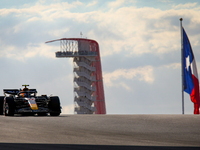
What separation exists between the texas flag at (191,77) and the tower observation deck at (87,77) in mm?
44492

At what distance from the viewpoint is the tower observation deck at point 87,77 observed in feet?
254

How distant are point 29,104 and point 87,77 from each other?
5358 cm

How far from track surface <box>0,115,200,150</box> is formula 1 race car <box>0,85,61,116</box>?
5.62 m

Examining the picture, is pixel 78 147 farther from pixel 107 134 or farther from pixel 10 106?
pixel 10 106

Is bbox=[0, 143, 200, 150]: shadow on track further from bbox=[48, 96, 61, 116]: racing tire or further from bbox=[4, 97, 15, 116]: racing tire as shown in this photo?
bbox=[48, 96, 61, 116]: racing tire

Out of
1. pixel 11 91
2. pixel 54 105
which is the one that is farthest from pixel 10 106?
pixel 11 91

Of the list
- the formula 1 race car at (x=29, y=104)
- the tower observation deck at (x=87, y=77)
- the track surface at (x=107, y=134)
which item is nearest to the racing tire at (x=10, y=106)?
the formula 1 race car at (x=29, y=104)

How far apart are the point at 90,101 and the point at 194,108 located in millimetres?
49062

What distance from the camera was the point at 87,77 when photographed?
77.8 meters

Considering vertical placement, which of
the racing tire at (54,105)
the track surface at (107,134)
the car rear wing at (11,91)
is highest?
the car rear wing at (11,91)

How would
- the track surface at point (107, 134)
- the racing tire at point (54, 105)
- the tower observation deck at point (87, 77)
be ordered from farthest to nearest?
the tower observation deck at point (87, 77)
the racing tire at point (54, 105)
the track surface at point (107, 134)

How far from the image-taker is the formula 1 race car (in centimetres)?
2381

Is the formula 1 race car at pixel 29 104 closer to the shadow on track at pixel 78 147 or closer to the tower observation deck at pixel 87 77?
the shadow on track at pixel 78 147

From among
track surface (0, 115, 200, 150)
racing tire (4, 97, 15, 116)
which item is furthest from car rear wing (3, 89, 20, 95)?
track surface (0, 115, 200, 150)
